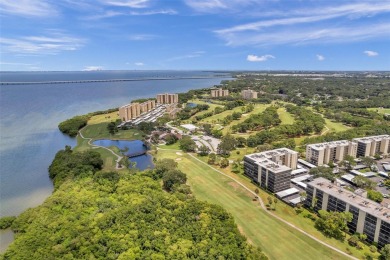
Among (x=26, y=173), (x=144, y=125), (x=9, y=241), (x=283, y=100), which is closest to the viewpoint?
(x=9, y=241)

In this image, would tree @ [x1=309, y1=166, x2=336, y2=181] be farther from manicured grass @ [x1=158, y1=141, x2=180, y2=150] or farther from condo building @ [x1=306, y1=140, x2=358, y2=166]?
manicured grass @ [x1=158, y1=141, x2=180, y2=150]

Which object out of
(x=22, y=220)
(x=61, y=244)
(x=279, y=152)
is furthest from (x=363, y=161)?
(x=22, y=220)

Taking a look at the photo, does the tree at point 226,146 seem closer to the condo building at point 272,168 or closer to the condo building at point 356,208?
the condo building at point 272,168

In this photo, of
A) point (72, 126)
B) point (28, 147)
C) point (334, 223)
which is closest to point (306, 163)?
point (334, 223)

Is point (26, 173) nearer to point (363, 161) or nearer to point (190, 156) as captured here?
point (190, 156)

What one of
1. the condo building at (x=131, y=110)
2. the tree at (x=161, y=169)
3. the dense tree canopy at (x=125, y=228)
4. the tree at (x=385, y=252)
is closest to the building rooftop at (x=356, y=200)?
the tree at (x=385, y=252)

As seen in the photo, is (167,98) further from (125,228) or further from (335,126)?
(125,228)

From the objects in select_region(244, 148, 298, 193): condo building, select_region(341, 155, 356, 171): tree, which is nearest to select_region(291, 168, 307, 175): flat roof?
select_region(244, 148, 298, 193): condo building
